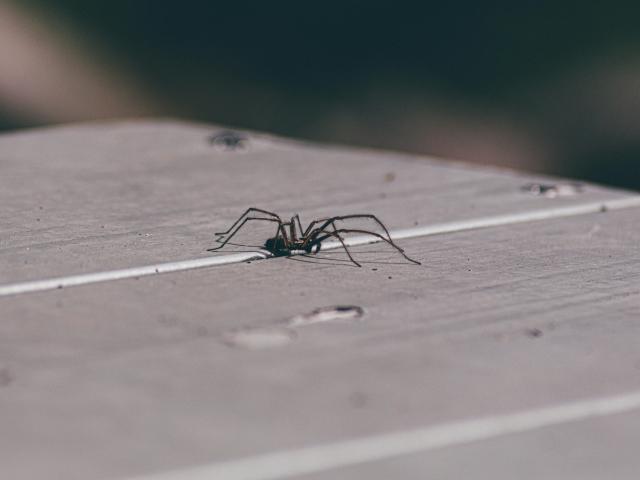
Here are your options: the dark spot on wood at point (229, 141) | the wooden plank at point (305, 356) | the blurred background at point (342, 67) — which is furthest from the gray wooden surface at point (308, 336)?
the blurred background at point (342, 67)

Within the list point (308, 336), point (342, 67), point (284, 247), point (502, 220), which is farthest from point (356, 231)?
point (342, 67)

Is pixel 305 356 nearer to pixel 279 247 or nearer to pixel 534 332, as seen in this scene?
pixel 534 332

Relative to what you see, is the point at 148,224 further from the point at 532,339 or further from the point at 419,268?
the point at 532,339

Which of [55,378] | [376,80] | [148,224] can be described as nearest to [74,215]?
[148,224]

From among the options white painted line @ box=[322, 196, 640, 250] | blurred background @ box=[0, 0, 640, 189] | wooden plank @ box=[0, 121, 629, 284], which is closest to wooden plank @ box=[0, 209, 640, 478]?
white painted line @ box=[322, 196, 640, 250]

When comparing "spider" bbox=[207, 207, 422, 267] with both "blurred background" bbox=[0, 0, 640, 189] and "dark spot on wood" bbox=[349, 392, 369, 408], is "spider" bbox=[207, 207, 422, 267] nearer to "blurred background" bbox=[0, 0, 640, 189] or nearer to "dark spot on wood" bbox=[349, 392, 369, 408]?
"dark spot on wood" bbox=[349, 392, 369, 408]

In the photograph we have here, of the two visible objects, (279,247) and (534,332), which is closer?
(534,332)
